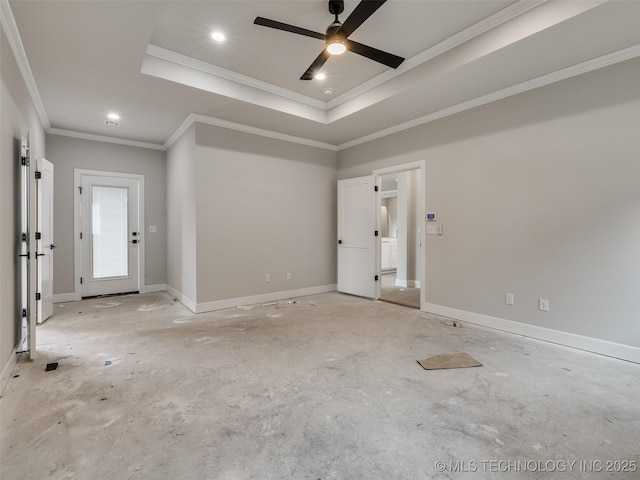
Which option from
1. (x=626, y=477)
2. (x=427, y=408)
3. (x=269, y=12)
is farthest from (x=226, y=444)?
(x=269, y=12)

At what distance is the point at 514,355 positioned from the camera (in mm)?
2951

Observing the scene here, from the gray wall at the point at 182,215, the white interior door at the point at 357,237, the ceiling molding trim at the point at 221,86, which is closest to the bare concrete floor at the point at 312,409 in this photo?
the gray wall at the point at 182,215

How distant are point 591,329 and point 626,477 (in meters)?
1.94

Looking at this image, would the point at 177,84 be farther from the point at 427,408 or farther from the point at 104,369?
the point at 427,408

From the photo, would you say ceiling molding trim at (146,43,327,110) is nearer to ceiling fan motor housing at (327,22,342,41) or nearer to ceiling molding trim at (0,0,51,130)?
ceiling molding trim at (0,0,51,130)

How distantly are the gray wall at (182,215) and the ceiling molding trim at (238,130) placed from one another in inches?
4.3

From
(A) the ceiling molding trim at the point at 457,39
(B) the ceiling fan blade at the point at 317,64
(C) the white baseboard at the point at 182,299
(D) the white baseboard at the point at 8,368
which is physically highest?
(A) the ceiling molding trim at the point at 457,39

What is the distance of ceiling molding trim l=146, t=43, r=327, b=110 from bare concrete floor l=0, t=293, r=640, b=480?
309cm

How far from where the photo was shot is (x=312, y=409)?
2.08 m

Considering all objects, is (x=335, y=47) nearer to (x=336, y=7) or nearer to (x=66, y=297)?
(x=336, y=7)

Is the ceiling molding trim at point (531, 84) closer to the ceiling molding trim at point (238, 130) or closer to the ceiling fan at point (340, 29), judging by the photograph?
the ceiling molding trim at point (238, 130)

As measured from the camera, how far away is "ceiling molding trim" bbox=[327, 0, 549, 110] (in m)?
2.61

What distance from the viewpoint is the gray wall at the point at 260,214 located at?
451 centimetres

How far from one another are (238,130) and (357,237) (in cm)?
269
